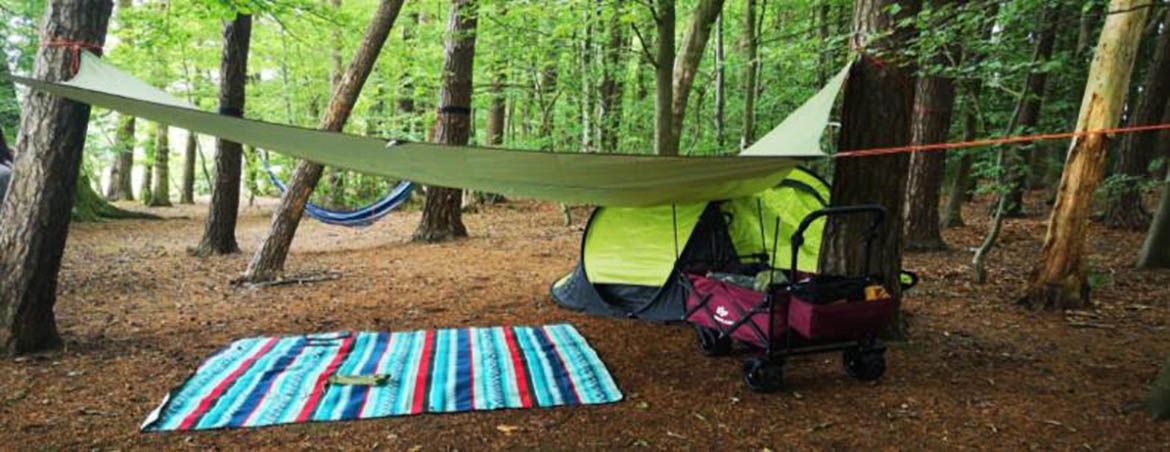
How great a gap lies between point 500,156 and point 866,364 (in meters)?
1.53

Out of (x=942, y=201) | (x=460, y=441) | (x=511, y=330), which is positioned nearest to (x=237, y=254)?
(x=511, y=330)

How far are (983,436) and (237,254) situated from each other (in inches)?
203

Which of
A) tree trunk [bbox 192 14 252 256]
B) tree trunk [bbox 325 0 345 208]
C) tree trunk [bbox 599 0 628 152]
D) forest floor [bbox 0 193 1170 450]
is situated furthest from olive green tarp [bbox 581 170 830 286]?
tree trunk [bbox 325 0 345 208]

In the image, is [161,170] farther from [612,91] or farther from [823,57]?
[823,57]

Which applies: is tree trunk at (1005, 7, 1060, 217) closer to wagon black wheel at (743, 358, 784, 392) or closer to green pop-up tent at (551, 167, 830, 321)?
green pop-up tent at (551, 167, 830, 321)

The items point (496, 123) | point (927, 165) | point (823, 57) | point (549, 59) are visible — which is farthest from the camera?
point (496, 123)

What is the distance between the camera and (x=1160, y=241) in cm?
373

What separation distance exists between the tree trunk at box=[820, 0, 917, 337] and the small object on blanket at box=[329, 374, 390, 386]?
187 cm

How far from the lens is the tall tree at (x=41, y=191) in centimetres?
238

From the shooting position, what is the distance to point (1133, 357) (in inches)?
93.6

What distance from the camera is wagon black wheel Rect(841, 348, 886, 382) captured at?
2197 mm

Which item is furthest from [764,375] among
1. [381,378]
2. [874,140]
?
[381,378]

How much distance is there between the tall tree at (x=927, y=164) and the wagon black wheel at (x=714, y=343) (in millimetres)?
2820

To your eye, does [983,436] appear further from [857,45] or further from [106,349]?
[106,349]
